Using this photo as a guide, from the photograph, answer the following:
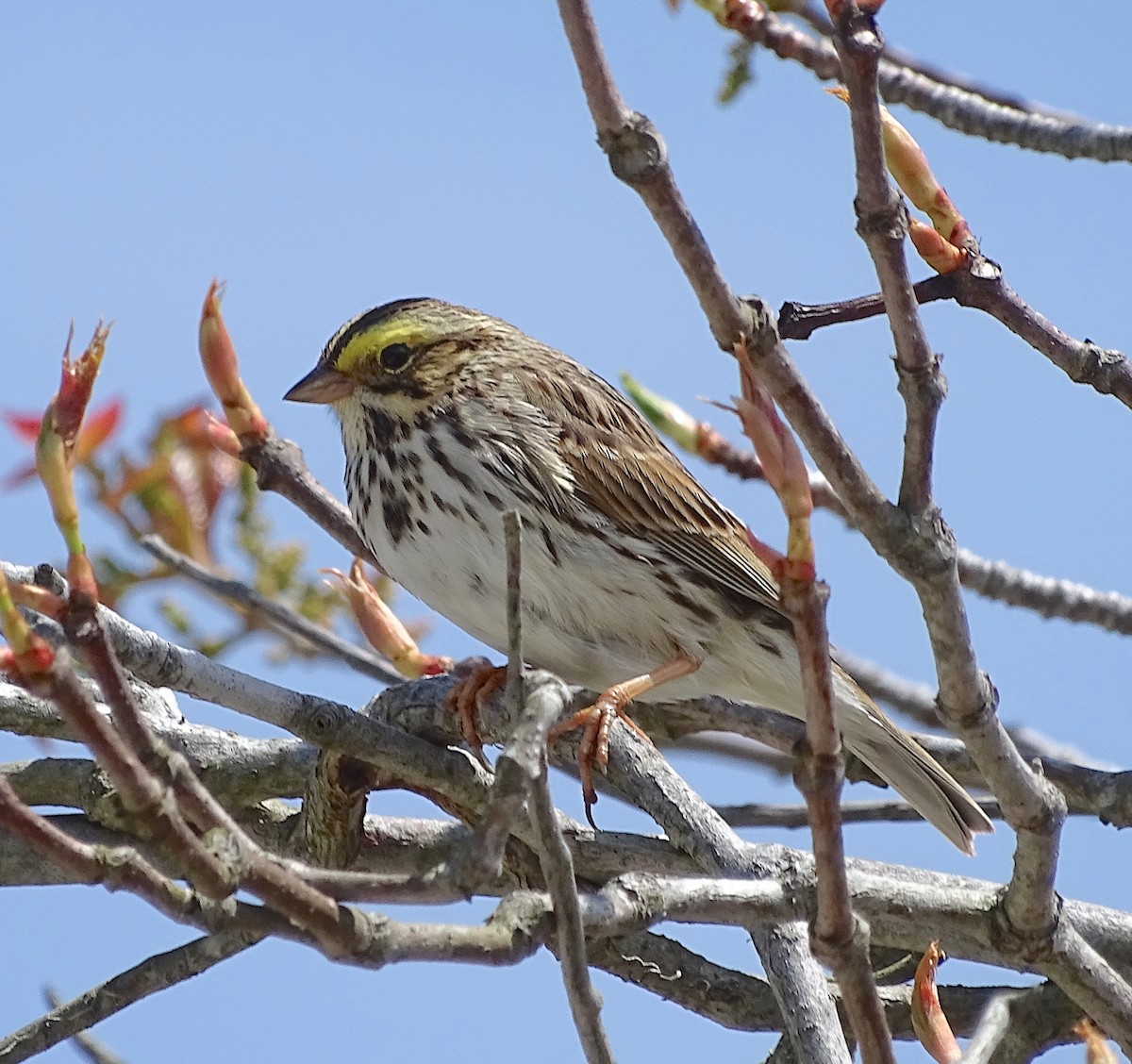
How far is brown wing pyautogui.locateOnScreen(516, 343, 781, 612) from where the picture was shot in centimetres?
473

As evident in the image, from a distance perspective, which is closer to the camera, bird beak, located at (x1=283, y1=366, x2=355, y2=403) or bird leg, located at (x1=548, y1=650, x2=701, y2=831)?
bird leg, located at (x1=548, y1=650, x2=701, y2=831)

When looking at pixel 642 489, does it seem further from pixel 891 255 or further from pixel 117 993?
pixel 891 255

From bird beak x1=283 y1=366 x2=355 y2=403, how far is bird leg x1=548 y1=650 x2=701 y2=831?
1.32 m

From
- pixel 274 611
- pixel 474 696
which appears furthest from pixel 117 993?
pixel 274 611

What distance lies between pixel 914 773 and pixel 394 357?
199 centimetres

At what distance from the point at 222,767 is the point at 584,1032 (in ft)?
6.61

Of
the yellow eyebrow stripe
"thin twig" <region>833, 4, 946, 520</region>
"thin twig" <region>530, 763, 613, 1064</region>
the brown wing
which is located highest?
the yellow eyebrow stripe

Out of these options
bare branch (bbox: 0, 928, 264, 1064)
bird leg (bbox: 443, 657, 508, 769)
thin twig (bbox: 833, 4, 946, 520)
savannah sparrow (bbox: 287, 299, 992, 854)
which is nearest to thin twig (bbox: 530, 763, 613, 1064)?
thin twig (bbox: 833, 4, 946, 520)

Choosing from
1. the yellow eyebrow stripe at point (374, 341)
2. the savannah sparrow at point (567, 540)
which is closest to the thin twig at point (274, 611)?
the savannah sparrow at point (567, 540)

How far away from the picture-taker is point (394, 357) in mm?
5004

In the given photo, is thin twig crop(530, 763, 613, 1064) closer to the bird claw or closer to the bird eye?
the bird claw

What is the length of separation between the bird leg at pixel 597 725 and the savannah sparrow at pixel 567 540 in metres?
0.02

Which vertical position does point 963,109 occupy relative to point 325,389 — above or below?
above

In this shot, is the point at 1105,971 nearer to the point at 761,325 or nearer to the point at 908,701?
the point at 761,325
